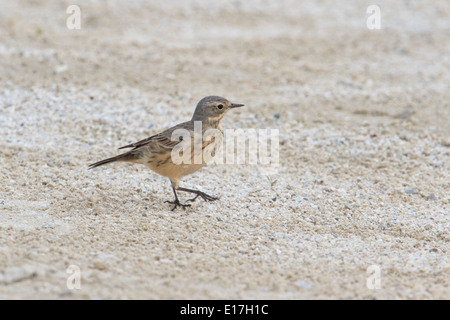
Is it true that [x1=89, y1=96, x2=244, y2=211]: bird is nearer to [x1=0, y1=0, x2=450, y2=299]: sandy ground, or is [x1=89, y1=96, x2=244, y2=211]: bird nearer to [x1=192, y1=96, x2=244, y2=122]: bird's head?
[x1=192, y1=96, x2=244, y2=122]: bird's head

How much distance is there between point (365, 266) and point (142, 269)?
1731 millimetres

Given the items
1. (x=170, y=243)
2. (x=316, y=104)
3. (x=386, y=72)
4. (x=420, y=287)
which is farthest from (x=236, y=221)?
(x=386, y=72)

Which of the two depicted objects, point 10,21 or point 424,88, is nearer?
point 424,88

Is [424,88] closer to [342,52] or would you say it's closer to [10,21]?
[342,52]

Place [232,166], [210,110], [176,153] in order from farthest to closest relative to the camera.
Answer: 1. [232,166]
2. [210,110]
3. [176,153]

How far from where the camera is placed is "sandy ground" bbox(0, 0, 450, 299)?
4.36 meters

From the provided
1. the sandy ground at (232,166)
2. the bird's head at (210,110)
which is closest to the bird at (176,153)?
the bird's head at (210,110)

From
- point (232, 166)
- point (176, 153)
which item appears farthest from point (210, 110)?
point (232, 166)

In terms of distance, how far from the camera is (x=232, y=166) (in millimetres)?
6621

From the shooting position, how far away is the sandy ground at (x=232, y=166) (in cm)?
436

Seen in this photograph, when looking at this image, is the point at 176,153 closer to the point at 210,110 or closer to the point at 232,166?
the point at 210,110

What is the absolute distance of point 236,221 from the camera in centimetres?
536

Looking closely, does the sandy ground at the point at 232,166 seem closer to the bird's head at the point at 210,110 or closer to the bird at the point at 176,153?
the bird at the point at 176,153

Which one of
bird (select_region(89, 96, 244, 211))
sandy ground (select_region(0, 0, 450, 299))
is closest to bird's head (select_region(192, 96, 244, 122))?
bird (select_region(89, 96, 244, 211))
